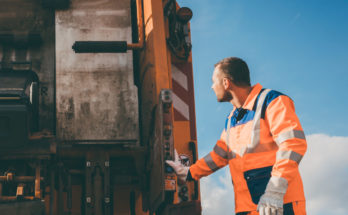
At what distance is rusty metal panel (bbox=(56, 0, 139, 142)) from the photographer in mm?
3342

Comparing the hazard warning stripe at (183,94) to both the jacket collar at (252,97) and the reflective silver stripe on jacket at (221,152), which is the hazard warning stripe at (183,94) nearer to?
the reflective silver stripe on jacket at (221,152)

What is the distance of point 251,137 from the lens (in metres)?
2.16

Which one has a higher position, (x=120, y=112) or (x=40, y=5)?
(x=40, y=5)

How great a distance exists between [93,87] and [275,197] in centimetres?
187

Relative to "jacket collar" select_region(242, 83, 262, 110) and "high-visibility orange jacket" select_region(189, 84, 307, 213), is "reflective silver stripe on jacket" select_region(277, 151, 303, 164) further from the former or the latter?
"jacket collar" select_region(242, 83, 262, 110)

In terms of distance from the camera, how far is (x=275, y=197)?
190cm

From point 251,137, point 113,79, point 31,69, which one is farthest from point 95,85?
point 251,137

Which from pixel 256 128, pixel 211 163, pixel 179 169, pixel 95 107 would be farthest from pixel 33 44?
pixel 256 128

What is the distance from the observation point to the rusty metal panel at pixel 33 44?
11.3 feet

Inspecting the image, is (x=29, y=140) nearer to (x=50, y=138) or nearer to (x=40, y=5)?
(x=50, y=138)

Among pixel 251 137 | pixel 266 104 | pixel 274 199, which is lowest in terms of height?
pixel 274 199

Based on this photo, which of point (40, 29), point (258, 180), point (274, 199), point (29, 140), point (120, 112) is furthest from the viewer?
point (40, 29)

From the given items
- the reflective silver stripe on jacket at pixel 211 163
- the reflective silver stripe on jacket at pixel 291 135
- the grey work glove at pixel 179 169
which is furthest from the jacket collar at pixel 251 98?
the grey work glove at pixel 179 169

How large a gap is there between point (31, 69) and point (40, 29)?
353mm
